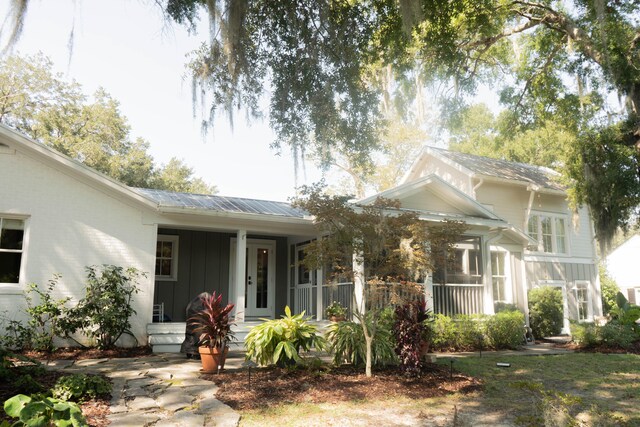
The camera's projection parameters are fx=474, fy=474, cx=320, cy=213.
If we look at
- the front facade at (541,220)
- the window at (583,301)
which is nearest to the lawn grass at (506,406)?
the front facade at (541,220)

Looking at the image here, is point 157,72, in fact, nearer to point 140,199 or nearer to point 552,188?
point 140,199

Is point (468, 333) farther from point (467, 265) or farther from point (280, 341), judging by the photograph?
point (280, 341)

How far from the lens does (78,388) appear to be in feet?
17.6

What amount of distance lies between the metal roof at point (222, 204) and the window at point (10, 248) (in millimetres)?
2350

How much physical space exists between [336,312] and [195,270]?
4064mm

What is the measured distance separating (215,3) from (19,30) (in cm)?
239

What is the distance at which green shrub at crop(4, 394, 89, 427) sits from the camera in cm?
318

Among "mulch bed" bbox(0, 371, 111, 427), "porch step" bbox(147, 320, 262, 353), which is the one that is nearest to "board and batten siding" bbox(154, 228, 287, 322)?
"porch step" bbox(147, 320, 262, 353)

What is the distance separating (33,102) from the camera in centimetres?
2555

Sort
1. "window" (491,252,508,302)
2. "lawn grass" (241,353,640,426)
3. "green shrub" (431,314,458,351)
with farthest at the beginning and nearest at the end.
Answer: "window" (491,252,508,302) → "green shrub" (431,314,458,351) → "lawn grass" (241,353,640,426)

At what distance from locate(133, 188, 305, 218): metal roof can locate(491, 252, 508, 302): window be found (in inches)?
263

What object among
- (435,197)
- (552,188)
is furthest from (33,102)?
(552,188)

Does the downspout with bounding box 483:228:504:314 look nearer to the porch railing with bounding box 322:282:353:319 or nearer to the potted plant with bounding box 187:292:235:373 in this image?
the porch railing with bounding box 322:282:353:319

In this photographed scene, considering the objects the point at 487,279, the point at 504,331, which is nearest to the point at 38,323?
the point at 504,331
